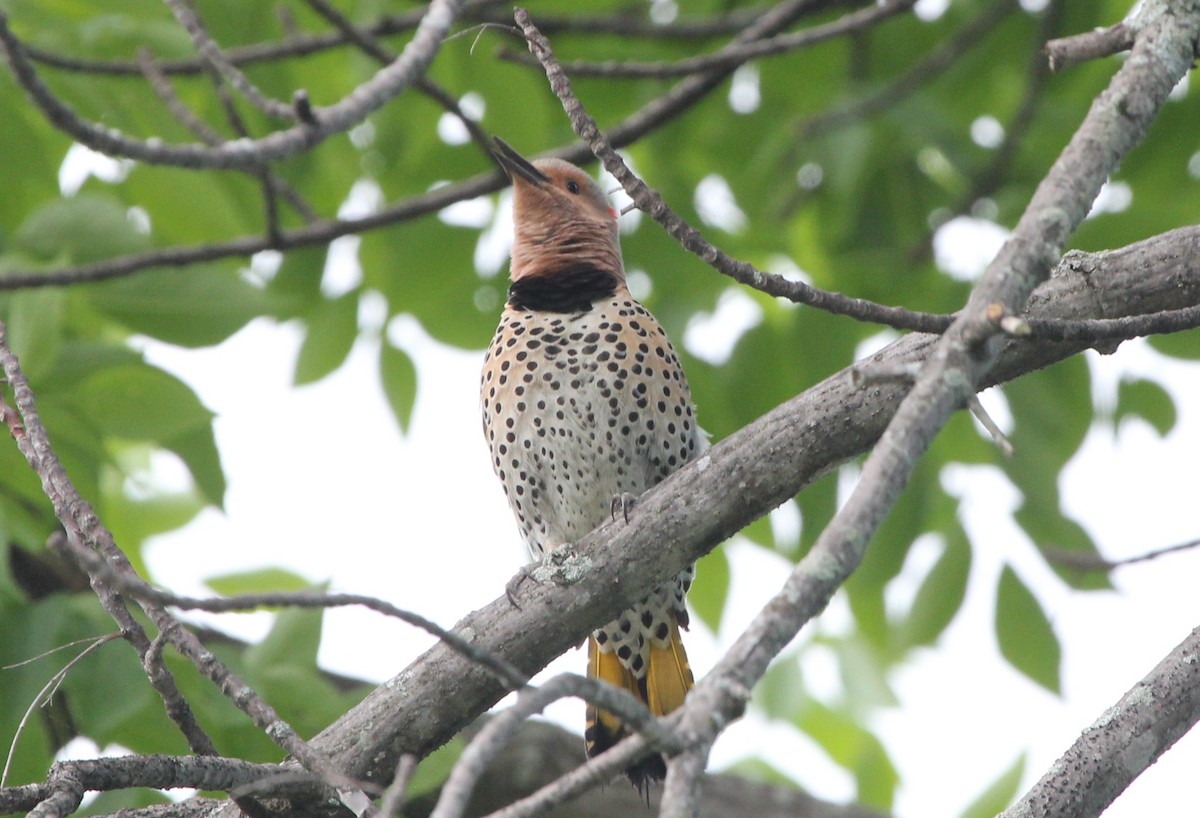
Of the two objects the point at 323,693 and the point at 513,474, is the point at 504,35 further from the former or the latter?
the point at 323,693

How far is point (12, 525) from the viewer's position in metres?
4.32

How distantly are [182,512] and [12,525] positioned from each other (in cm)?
197

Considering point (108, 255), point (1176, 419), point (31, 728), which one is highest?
point (108, 255)

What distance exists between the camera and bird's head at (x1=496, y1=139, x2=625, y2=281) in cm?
563

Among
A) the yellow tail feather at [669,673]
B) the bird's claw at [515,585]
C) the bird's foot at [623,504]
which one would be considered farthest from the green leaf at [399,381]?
the bird's claw at [515,585]

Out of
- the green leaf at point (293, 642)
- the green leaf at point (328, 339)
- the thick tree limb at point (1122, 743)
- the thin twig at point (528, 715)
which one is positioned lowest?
the thick tree limb at point (1122, 743)

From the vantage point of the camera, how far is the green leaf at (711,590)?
5.75 m

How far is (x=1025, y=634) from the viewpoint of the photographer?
5.34m

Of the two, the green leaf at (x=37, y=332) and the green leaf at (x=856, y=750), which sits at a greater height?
the green leaf at (x=37, y=332)

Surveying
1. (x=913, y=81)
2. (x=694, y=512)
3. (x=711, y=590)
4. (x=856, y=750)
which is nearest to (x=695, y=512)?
(x=694, y=512)

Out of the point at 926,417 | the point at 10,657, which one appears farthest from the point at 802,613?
the point at 10,657

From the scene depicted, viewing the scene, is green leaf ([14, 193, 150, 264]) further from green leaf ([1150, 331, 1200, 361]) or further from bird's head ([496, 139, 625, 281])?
green leaf ([1150, 331, 1200, 361])

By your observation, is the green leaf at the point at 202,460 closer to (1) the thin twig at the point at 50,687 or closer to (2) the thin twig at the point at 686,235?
(1) the thin twig at the point at 50,687

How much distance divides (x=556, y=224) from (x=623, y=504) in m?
2.06
